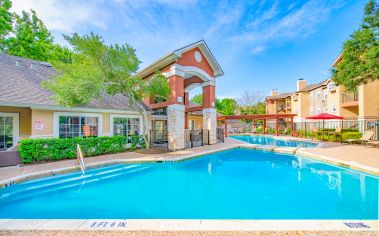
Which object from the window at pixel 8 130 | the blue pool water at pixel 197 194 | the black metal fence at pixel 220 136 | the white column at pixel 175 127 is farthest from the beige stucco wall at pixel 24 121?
the black metal fence at pixel 220 136

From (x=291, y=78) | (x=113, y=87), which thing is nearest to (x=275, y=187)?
(x=113, y=87)

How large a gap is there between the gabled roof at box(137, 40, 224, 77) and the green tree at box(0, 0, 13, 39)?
15525 mm

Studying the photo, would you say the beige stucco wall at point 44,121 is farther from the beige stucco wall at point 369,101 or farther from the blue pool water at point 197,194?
the beige stucco wall at point 369,101

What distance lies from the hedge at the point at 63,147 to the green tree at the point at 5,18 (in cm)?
1741

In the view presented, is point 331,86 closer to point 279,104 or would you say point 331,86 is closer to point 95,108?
point 279,104

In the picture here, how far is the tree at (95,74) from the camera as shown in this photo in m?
9.64

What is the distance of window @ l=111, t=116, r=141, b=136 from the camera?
43.4 feet

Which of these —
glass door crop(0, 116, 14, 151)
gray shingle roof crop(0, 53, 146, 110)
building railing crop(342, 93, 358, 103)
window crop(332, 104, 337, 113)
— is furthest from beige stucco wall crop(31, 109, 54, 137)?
window crop(332, 104, 337, 113)

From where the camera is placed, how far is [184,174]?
840cm

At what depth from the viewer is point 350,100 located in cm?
2275

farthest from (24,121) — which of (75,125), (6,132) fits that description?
(75,125)

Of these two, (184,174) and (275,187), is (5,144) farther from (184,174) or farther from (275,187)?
(275,187)

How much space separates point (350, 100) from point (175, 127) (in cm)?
2489

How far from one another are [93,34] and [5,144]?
819 centimetres
